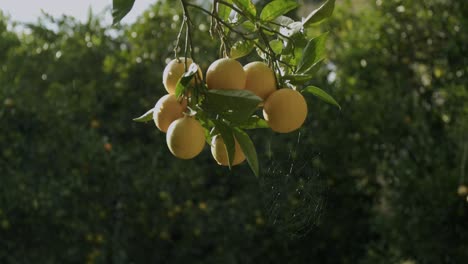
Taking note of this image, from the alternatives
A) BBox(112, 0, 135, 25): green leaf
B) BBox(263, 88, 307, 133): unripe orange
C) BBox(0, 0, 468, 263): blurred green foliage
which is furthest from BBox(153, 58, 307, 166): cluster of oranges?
BBox(0, 0, 468, 263): blurred green foliage

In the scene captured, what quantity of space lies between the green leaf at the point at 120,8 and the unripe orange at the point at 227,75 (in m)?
0.13

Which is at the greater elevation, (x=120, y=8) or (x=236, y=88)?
(x=120, y=8)

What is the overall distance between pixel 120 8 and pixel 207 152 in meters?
3.23

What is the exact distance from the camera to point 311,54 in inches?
45.4

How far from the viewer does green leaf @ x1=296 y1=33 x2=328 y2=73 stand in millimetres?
1151

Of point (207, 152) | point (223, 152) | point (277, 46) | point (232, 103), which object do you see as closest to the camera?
point (232, 103)

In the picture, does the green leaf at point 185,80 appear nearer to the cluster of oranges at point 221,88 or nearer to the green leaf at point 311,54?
the cluster of oranges at point 221,88

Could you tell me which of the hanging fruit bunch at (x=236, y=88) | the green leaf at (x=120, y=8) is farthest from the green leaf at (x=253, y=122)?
the green leaf at (x=120, y=8)

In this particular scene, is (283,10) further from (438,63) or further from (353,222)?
(353,222)

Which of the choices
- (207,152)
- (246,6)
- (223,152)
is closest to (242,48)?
(246,6)

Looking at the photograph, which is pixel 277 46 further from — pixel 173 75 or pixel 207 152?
pixel 207 152

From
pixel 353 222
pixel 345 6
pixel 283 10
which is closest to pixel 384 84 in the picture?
pixel 345 6

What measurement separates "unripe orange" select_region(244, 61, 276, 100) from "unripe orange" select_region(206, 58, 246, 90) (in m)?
0.04

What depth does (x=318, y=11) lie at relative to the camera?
44.9 inches
